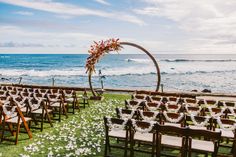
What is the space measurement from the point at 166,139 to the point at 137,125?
32.5 inches

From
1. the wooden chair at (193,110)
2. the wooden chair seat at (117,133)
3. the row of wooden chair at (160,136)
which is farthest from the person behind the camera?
the wooden chair at (193,110)

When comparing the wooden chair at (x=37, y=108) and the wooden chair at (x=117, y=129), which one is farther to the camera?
the wooden chair at (x=37, y=108)

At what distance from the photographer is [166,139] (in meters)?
7.93

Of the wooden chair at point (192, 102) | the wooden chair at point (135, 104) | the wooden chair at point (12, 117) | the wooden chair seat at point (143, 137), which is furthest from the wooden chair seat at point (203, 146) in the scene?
the wooden chair at point (12, 117)

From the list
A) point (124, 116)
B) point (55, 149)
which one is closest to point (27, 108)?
point (55, 149)

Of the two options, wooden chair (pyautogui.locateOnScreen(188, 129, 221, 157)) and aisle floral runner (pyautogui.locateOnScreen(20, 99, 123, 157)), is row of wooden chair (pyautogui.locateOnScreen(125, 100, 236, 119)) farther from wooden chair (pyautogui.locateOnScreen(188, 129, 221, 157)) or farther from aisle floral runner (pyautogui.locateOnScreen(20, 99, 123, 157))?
wooden chair (pyautogui.locateOnScreen(188, 129, 221, 157))

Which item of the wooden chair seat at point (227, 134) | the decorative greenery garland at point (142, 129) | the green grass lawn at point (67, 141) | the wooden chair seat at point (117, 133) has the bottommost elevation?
the green grass lawn at point (67, 141)

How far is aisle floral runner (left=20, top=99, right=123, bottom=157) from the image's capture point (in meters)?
8.55

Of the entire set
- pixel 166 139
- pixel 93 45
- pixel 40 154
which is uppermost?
pixel 93 45

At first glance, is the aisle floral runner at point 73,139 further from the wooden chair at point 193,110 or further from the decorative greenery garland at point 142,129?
the wooden chair at point 193,110

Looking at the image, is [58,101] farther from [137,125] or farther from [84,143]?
[137,125]

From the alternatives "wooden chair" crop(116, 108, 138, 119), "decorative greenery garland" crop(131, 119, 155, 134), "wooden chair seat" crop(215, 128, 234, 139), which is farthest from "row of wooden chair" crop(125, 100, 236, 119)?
"decorative greenery garland" crop(131, 119, 155, 134)

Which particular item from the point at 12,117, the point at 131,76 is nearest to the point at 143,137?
the point at 12,117

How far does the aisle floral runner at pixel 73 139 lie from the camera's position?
337 inches
